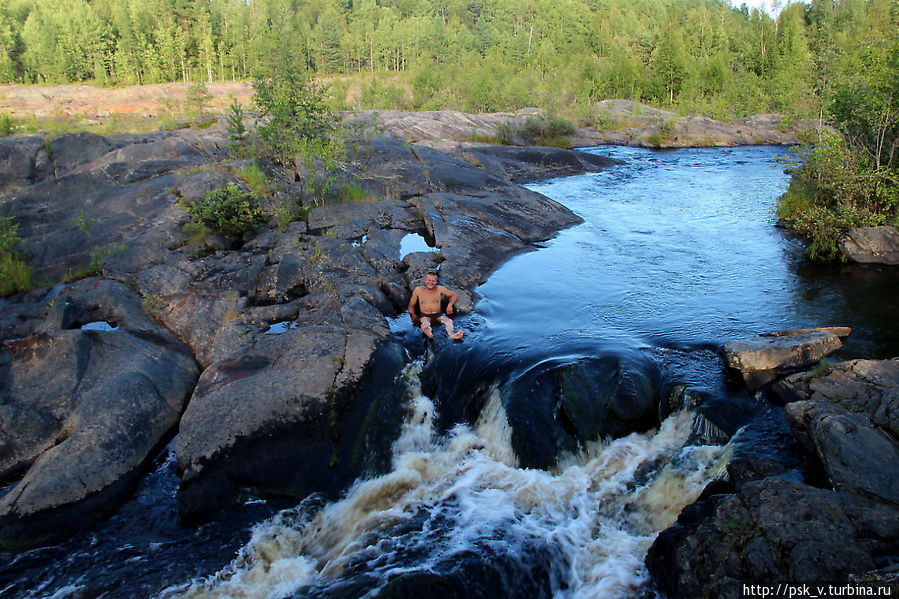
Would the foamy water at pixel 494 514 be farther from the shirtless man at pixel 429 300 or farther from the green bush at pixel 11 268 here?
the green bush at pixel 11 268

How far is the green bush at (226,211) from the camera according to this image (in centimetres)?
Result: 1362

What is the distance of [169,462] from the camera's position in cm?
812

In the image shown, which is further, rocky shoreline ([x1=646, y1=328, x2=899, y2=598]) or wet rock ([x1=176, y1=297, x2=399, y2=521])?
wet rock ([x1=176, y1=297, x2=399, y2=521])

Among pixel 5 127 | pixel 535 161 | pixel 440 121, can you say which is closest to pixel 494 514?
pixel 5 127

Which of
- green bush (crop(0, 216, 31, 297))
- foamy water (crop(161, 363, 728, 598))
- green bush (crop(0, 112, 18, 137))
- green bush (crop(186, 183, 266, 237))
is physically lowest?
foamy water (crop(161, 363, 728, 598))

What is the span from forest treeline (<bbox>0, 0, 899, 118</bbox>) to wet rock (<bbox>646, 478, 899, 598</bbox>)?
3812cm

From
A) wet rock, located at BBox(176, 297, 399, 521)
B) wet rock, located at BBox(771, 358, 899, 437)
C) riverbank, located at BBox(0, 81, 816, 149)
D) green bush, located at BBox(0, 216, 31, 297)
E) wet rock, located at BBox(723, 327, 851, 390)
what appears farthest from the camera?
riverbank, located at BBox(0, 81, 816, 149)

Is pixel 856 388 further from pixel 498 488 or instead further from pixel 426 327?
pixel 426 327

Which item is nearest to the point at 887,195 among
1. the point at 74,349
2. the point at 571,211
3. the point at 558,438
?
the point at 571,211

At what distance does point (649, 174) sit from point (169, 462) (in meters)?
26.3

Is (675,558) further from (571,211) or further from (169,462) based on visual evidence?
(571,211)

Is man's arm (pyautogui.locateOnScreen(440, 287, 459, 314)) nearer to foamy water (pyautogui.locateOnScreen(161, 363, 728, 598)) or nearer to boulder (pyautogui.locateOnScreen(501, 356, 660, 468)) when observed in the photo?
boulder (pyautogui.locateOnScreen(501, 356, 660, 468))

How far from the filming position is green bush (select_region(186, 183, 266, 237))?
13.6 m

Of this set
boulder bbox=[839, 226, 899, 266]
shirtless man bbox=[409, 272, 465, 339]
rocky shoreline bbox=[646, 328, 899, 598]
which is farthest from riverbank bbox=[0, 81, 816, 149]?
rocky shoreline bbox=[646, 328, 899, 598]
